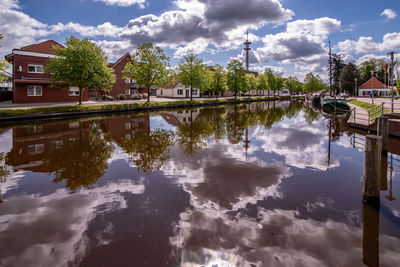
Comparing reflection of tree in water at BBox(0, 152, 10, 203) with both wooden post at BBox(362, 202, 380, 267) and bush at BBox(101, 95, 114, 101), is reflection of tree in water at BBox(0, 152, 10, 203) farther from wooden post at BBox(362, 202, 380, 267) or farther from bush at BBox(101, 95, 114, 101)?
bush at BBox(101, 95, 114, 101)

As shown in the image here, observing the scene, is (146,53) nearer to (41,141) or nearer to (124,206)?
(41,141)

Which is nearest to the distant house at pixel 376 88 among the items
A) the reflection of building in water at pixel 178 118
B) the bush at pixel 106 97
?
the reflection of building in water at pixel 178 118

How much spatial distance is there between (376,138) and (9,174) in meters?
12.7

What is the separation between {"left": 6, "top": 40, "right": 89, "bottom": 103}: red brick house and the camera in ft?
129

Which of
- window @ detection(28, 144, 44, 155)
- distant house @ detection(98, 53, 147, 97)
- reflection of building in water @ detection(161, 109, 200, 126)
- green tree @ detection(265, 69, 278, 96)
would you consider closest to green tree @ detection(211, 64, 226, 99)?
distant house @ detection(98, 53, 147, 97)

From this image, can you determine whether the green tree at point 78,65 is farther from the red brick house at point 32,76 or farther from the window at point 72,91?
the window at point 72,91

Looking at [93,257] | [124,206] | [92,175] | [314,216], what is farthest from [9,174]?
[314,216]

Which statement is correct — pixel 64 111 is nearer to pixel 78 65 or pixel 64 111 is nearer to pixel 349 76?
pixel 78 65

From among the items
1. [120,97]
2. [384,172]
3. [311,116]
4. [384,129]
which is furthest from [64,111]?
[311,116]

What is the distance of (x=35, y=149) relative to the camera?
13312 mm

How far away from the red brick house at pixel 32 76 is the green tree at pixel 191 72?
23.7 m

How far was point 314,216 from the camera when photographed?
6.15 m

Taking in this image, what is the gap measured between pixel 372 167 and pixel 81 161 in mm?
10946

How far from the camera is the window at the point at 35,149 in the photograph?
12719 mm
